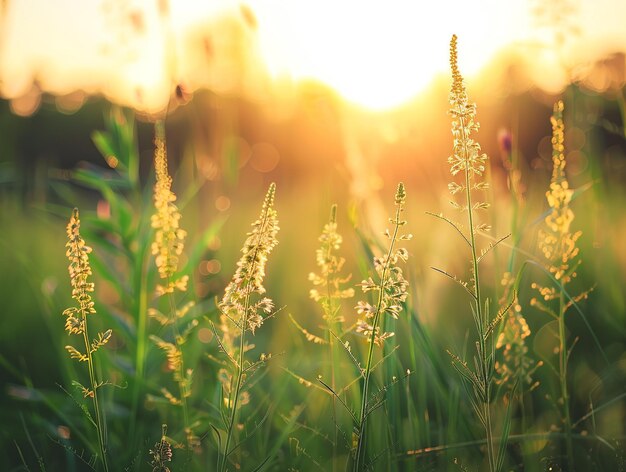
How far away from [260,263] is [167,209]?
0.57 meters

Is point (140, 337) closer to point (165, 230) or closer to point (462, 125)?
point (165, 230)

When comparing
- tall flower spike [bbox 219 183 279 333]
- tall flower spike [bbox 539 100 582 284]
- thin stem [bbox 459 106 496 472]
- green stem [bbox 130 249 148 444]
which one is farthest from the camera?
green stem [bbox 130 249 148 444]

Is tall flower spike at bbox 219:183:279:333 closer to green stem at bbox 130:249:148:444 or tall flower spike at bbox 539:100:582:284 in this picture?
tall flower spike at bbox 539:100:582:284

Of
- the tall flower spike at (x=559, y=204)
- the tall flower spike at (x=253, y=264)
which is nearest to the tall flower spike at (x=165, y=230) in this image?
the tall flower spike at (x=253, y=264)

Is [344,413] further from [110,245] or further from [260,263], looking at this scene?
[110,245]

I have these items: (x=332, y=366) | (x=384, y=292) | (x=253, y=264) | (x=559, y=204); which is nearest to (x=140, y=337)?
(x=332, y=366)

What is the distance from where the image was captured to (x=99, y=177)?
306 centimetres

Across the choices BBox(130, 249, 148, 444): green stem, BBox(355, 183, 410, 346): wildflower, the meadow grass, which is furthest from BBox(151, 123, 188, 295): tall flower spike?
BBox(355, 183, 410, 346): wildflower

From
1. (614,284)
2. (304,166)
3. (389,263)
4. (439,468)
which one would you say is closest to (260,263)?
(389,263)

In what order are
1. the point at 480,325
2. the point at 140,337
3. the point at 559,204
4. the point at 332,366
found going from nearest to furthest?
the point at 480,325 → the point at 332,366 → the point at 559,204 → the point at 140,337

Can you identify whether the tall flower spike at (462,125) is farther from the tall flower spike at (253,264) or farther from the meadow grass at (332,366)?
the tall flower spike at (253,264)

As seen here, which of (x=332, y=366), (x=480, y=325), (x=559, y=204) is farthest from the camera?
(x=559, y=204)

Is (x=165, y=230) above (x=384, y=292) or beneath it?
above

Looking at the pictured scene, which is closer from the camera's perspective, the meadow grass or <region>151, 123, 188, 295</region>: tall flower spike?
the meadow grass
